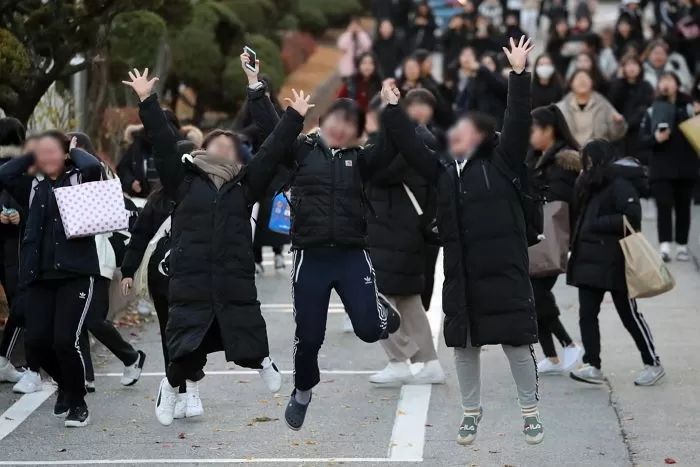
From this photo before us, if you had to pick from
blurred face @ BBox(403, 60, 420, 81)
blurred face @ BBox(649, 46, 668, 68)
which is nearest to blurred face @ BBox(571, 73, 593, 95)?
blurred face @ BBox(403, 60, 420, 81)

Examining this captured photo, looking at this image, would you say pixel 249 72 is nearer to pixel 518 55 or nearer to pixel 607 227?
pixel 518 55

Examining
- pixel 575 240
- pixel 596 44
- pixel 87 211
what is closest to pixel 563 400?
pixel 575 240

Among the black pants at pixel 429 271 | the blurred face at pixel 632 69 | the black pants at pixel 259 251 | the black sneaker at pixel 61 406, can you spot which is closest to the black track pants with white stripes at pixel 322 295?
the black sneaker at pixel 61 406

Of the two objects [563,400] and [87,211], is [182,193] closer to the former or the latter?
[87,211]

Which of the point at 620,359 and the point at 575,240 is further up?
the point at 575,240

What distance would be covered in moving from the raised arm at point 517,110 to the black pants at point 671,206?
709cm

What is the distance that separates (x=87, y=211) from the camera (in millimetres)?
8727

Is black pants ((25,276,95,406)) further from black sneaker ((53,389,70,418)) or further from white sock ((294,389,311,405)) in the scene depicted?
white sock ((294,389,311,405))

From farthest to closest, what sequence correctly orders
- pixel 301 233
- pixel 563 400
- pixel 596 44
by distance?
1. pixel 596 44
2. pixel 563 400
3. pixel 301 233

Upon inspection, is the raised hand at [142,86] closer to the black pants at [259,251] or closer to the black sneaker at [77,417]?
the black sneaker at [77,417]

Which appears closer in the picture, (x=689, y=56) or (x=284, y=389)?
(x=284, y=389)

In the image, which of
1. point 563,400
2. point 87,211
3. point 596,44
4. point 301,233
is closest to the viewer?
point 301,233

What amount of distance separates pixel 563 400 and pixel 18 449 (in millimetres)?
3355

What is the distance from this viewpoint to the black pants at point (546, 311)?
9.97 meters
